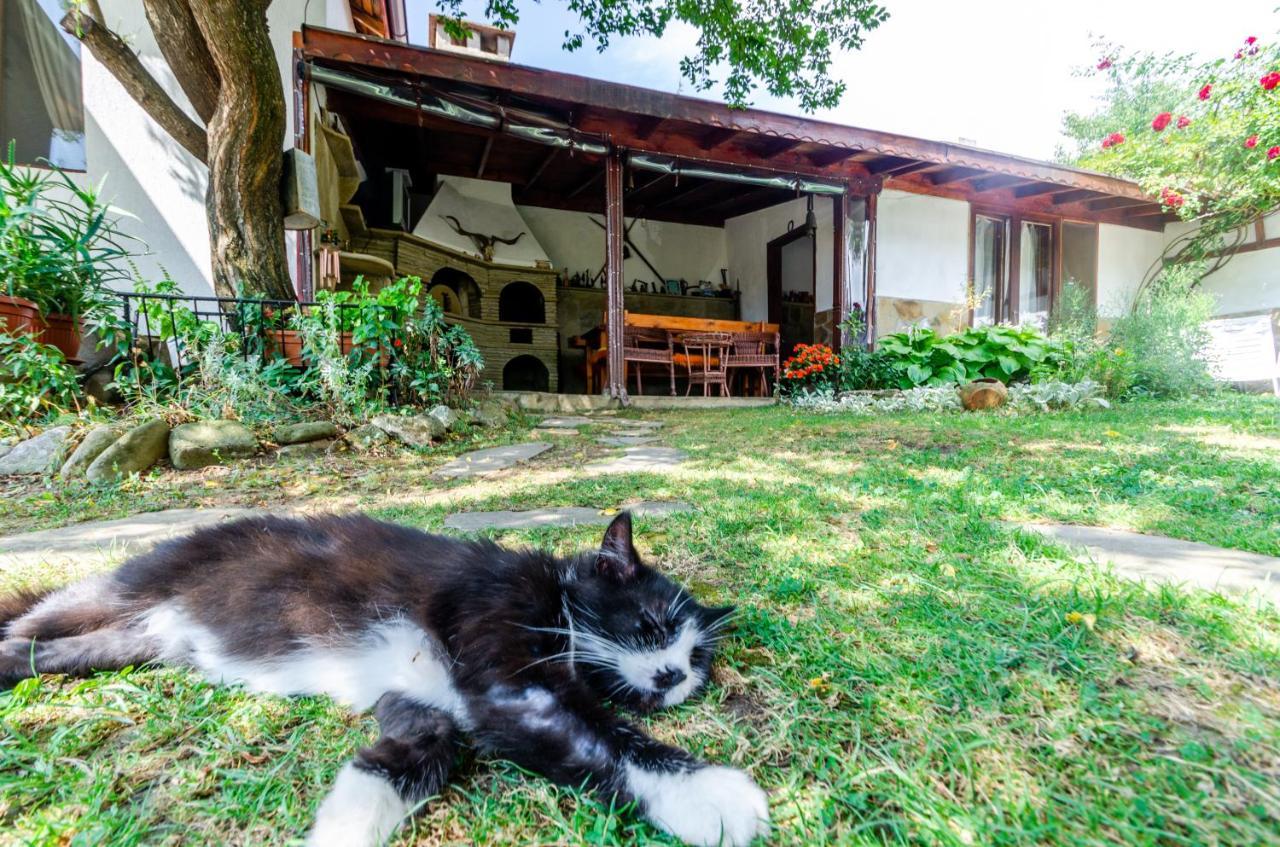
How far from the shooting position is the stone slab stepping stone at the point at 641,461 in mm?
3496

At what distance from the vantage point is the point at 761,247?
11.5 m

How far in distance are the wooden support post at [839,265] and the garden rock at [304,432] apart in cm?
717

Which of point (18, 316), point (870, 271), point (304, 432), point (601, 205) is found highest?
point (601, 205)

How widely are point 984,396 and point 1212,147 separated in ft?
21.6

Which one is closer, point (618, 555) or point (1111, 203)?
point (618, 555)

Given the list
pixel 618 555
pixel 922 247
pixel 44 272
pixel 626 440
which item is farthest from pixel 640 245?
pixel 618 555

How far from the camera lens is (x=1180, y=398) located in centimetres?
633

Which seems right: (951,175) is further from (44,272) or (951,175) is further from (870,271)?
(44,272)

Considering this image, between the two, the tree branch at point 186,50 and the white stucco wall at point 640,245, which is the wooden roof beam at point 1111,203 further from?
the tree branch at point 186,50

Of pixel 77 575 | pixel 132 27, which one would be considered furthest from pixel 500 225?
pixel 77 575

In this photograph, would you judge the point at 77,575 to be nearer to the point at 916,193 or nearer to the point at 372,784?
the point at 372,784

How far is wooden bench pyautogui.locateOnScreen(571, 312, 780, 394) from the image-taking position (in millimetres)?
8188

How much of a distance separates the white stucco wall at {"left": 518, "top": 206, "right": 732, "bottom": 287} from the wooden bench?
8.89ft

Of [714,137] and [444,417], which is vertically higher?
[714,137]
